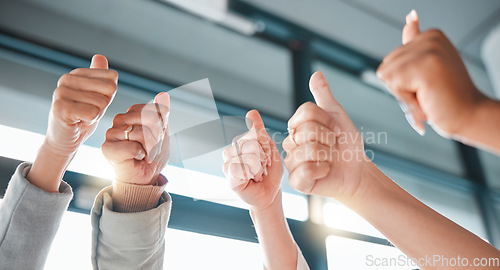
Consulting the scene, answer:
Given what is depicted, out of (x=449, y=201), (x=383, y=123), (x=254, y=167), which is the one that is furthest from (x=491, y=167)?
(x=254, y=167)

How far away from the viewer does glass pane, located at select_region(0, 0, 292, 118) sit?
136 centimetres

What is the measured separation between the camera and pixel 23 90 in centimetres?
120

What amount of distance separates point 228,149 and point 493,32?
1838 mm

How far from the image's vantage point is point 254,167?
2.34ft

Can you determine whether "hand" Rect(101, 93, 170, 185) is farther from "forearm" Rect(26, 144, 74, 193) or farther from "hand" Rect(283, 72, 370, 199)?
"hand" Rect(283, 72, 370, 199)

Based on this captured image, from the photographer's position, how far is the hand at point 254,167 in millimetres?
709

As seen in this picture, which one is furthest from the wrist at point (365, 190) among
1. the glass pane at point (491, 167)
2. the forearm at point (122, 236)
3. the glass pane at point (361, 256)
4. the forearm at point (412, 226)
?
the glass pane at point (491, 167)

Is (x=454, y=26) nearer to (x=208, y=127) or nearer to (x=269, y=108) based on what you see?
(x=269, y=108)

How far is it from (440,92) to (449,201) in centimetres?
207

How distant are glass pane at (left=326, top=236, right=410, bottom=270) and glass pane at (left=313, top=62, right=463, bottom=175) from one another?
601 millimetres

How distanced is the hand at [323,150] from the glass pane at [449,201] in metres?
1.51

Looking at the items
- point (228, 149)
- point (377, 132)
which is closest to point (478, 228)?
point (377, 132)

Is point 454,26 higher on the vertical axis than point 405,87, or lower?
higher

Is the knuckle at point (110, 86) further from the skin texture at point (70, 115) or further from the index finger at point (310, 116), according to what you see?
the index finger at point (310, 116)
